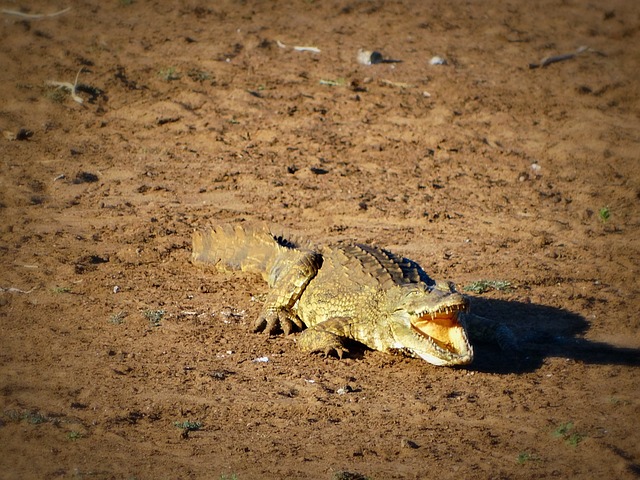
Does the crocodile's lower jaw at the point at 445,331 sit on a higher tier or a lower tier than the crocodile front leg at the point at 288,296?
higher

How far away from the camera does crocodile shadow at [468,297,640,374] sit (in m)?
6.93

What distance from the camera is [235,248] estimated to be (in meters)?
8.58

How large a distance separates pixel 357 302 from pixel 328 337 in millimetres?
447

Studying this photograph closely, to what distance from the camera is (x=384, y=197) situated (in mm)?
10352

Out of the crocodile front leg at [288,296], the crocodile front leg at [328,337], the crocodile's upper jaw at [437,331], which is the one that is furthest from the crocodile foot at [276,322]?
the crocodile's upper jaw at [437,331]

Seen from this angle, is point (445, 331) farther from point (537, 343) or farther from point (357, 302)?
point (537, 343)

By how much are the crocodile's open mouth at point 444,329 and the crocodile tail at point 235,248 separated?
2.23 meters

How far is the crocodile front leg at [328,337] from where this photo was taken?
22.9 ft

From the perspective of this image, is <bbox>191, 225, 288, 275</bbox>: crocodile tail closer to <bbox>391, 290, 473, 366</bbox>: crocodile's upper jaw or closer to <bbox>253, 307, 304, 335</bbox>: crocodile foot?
<bbox>253, 307, 304, 335</bbox>: crocodile foot

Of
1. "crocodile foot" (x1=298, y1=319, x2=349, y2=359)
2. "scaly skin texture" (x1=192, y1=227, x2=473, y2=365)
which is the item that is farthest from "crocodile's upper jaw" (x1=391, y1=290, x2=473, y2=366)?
"crocodile foot" (x1=298, y1=319, x2=349, y2=359)

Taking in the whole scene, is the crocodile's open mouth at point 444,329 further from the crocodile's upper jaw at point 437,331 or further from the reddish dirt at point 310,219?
the reddish dirt at point 310,219

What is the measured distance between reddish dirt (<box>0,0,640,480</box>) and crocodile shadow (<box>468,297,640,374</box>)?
30 mm

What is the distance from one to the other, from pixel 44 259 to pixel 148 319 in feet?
5.57

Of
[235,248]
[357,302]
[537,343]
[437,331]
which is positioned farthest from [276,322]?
[537,343]
